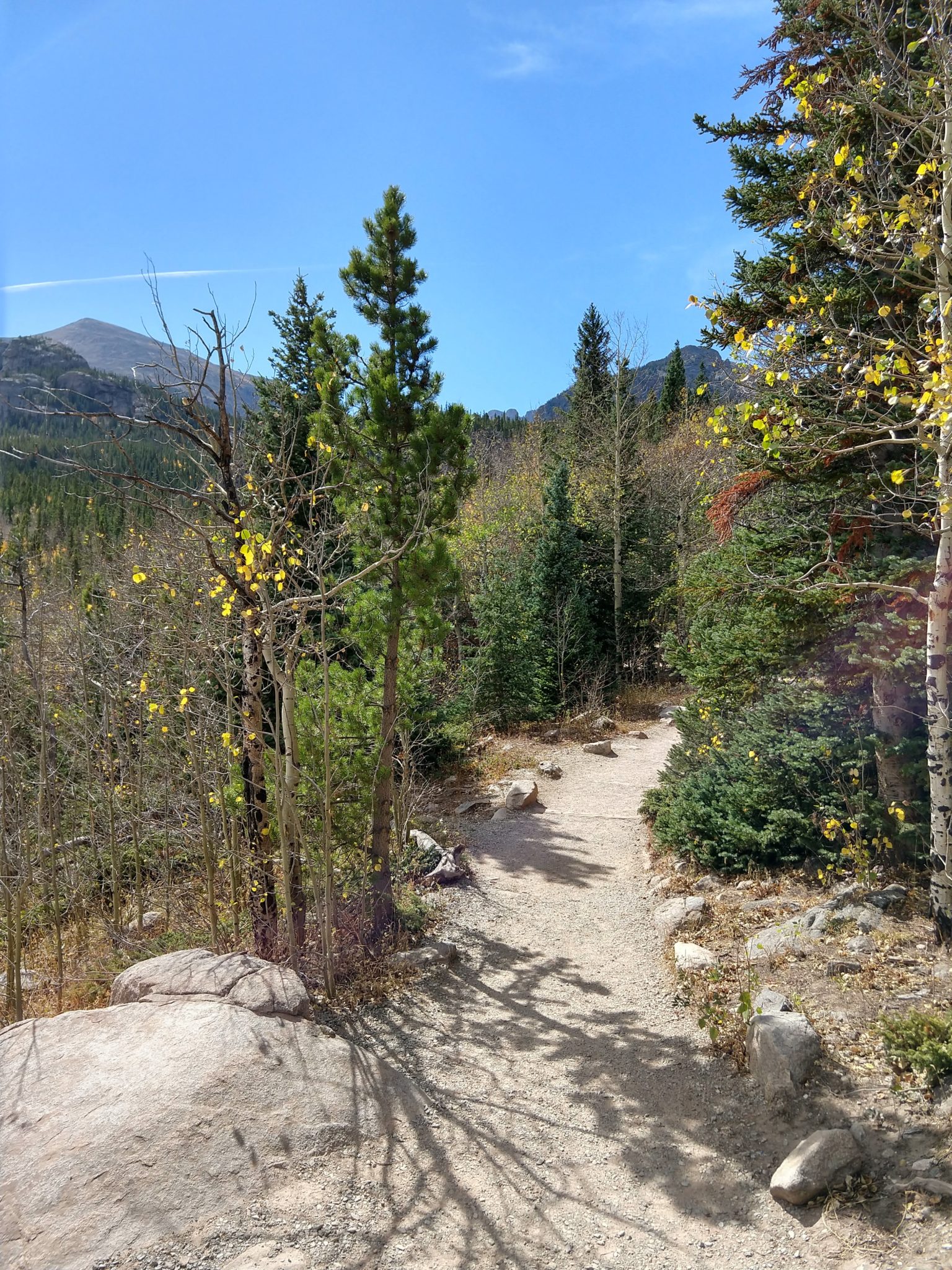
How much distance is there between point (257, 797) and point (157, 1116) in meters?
2.73

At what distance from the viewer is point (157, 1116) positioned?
4281 millimetres

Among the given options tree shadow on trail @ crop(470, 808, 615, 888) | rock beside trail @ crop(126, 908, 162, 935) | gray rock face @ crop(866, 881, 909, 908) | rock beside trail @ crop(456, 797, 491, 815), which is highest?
gray rock face @ crop(866, 881, 909, 908)

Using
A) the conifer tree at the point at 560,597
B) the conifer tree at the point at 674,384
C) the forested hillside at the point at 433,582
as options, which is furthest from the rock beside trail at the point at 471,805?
the conifer tree at the point at 674,384

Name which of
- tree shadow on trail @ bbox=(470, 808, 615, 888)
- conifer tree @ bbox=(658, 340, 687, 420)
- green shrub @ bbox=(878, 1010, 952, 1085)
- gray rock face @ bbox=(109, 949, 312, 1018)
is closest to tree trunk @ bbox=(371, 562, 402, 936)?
gray rock face @ bbox=(109, 949, 312, 1018)

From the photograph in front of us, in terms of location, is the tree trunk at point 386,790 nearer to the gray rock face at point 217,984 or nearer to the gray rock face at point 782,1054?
the gray rock face at point 217,984

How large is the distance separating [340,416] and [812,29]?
6012mm

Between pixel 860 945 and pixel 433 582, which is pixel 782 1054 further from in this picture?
pixel 433 582

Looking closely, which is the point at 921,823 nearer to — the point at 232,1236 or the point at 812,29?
the point at 232,1236

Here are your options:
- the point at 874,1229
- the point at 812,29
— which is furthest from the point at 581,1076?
the point at 812,29

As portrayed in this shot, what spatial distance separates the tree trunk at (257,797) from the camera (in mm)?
6234

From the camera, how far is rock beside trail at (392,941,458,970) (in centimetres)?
716

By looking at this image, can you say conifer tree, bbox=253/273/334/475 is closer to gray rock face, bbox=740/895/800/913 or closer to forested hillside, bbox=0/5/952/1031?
forested hillside, bbox=0/5/952/1031

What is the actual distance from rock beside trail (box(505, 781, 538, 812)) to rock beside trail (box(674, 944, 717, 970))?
562 cm

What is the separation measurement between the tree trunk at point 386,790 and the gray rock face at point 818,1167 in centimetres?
444
